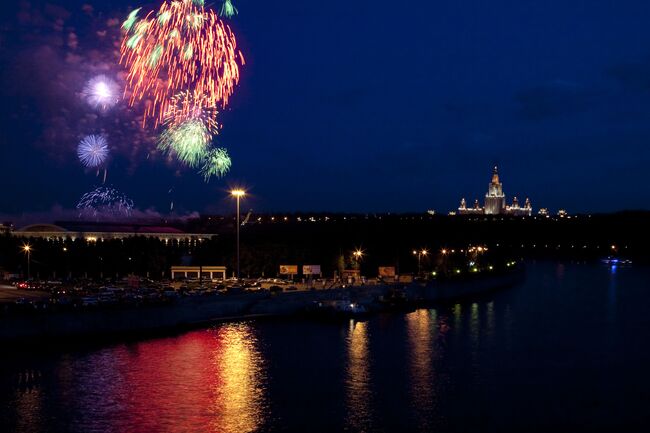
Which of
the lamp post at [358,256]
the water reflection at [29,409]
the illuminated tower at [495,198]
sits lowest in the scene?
the water reflection at [29,409]

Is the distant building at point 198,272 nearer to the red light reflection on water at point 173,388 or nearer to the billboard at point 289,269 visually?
the billboard at point 289,269

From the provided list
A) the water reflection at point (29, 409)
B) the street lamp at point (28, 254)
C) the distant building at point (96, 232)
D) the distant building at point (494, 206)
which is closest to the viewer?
the water reflection at point (29, 409)

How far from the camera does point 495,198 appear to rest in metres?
102

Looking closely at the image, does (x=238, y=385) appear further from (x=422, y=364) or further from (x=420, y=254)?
(x=420, y=254)

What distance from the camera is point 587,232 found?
2576 inches

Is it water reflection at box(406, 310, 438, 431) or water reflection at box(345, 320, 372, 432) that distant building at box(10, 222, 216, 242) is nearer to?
Result: water reflection at box(406, 310, 438, 431)

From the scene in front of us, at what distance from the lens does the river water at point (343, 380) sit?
1038 centimetres

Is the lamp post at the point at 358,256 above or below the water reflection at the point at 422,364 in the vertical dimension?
above

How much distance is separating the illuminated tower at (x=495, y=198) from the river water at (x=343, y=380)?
273 feet

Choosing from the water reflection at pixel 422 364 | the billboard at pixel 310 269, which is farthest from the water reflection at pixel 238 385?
the billboard at pixel 310 269

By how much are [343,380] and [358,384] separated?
37 centimetres

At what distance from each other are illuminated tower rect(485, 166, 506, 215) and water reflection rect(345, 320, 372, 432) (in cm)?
8622

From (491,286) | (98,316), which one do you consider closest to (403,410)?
(98,316)

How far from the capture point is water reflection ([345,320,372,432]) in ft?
34.0
